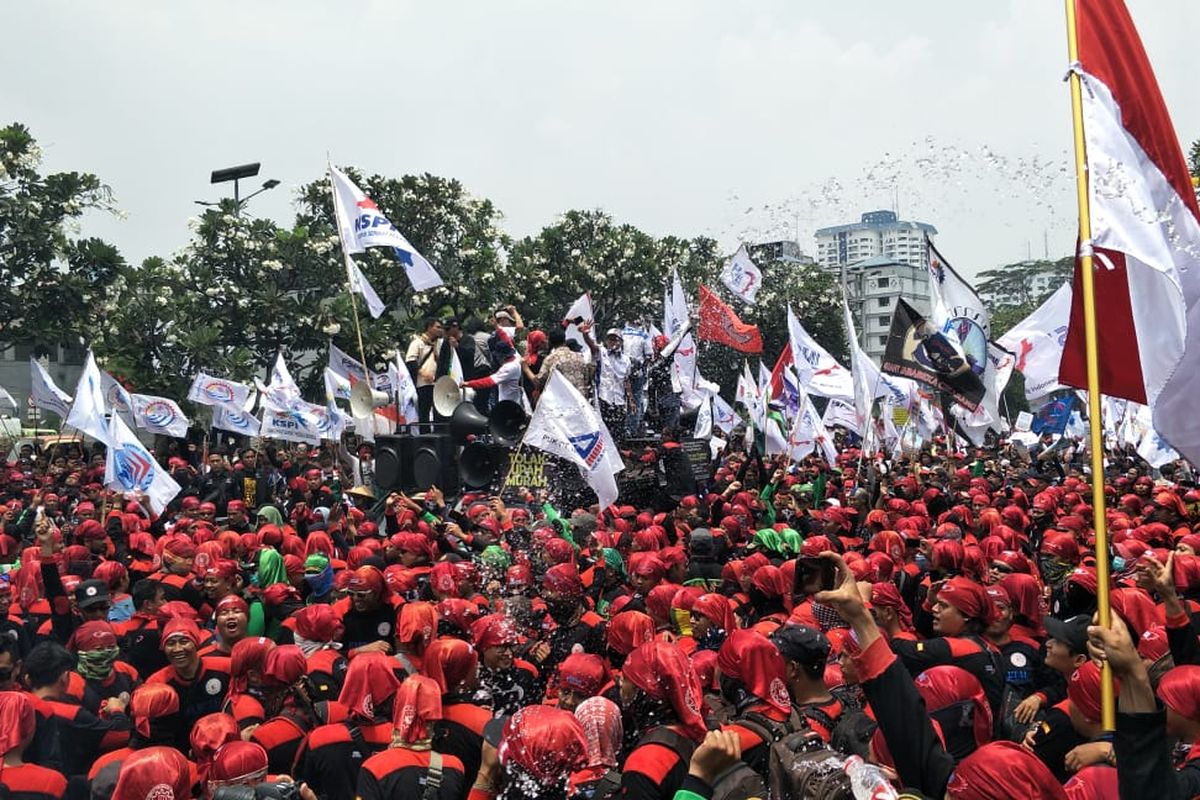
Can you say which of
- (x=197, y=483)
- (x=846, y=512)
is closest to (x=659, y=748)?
(x=846, y=512)

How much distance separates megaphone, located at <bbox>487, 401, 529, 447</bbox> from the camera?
13742mm

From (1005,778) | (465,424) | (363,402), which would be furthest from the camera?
(363,402)

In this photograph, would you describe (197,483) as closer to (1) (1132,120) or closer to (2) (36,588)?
(2) (36,588)

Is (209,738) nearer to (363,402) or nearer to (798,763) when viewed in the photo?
(798,763)

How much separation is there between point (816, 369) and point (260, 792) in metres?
15.7

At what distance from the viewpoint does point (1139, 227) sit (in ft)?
14.0

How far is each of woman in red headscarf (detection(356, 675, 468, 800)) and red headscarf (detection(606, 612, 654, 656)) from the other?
1212mm

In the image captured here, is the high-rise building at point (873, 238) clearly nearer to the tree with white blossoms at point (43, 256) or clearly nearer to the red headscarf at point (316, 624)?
the red headscarf at point (316, 624)

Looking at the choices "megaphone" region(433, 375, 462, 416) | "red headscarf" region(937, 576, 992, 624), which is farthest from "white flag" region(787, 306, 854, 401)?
"red headscarf" region(937, 576, 992, 624)

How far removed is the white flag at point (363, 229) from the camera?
48.1ft

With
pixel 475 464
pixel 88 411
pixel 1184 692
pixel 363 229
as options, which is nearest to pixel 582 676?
pixel 1184 692

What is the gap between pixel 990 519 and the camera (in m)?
9.46

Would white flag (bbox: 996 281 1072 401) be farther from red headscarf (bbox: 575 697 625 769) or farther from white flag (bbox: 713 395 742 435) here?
red headscarf (bbox: 575 697 625 769)

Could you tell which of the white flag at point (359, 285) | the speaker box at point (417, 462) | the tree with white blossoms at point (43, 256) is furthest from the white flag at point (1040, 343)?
the tree with white blossoms at point (43, 256)
